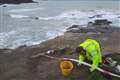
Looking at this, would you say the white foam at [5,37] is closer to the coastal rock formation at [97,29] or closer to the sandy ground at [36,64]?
the sandy ground at [36,64]

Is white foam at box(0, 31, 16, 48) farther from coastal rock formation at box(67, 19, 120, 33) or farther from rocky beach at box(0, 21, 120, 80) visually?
coastal rock formation at box(67, 19, 120, 33)

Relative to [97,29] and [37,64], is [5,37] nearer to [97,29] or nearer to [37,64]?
[97,29]

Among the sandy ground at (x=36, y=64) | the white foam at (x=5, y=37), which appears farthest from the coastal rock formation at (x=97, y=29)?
the sandy ground at (x=36, y=64)

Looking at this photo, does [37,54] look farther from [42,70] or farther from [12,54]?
[42,70]

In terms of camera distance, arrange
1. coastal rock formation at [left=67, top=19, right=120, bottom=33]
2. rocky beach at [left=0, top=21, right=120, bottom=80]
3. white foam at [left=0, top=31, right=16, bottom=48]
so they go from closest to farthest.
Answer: rocky beach at [left=0, top=21, right=120, bottom=80] → white foam at [left=0, top=31, right=16, bottom=48] → coastal rock formation at [left=67, top=19, right=120, bottom=33]

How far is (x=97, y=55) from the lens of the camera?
34.5 ft

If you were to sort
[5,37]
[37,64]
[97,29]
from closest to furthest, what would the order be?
[37,64], [5,37], [97,29]

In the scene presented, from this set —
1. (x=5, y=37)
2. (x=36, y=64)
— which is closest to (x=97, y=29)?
(x=5, y=37)

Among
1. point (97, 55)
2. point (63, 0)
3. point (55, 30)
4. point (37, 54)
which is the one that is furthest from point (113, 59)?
point (63, 0)

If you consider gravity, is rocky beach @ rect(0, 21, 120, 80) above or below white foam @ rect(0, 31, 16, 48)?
above

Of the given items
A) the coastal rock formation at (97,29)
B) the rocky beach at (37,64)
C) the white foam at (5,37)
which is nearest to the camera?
the rocky beach at (37,64)

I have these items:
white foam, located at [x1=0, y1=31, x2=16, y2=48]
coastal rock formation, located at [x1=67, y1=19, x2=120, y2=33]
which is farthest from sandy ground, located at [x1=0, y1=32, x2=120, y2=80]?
coastal rock formation, located at [x1=67, y1=19, x2=120, y2=33]

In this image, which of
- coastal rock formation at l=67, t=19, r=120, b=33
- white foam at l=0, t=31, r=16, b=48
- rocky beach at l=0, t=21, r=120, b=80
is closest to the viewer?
rocky beach at l=0, t=21, r=120, b=80

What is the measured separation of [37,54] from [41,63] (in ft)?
5.83
